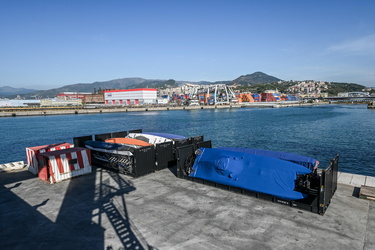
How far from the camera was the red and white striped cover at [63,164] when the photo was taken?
14234 mm

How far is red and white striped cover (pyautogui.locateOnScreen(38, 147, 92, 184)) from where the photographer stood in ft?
46.7

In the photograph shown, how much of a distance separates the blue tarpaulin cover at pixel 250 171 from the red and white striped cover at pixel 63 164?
741cm

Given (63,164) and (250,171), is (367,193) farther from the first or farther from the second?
(63,164)

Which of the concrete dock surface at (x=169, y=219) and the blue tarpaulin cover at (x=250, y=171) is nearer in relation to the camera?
the concrete dock surface at (x=169, y=219)

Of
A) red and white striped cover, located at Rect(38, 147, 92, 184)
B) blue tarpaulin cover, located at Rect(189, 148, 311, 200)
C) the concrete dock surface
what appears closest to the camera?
the concrete dock surface

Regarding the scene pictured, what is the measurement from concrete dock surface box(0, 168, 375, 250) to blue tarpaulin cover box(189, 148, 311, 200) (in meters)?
0.70

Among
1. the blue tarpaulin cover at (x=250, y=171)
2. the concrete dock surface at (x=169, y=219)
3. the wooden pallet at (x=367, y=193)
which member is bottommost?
the concrete dock surface at (x=169, y=219)

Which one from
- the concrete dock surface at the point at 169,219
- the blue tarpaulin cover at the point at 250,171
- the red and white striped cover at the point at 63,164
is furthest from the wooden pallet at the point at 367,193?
the red and white striped cover at the point at 63,164

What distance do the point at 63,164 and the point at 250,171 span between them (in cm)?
1141

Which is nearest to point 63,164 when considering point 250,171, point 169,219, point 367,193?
point 169,219

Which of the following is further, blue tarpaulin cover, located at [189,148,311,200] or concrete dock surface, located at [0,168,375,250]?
blue tarpaulin cover, located at [189,148,311,200]

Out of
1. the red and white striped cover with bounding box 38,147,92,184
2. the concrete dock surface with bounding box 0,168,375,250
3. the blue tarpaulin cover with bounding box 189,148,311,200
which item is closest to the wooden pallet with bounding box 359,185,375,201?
the concrete dock surface with bounding box 0,168,375,250

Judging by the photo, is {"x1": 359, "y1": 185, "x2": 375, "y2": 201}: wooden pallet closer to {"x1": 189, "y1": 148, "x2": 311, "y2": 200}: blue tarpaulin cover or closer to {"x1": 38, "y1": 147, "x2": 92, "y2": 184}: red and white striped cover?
{"x1": 189, "y1": 148, "x2": 311, "y2": 200}: blue tarpaulin cover

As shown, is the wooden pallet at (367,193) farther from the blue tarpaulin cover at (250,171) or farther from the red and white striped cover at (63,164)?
the red and white striped cover at (63,164)
